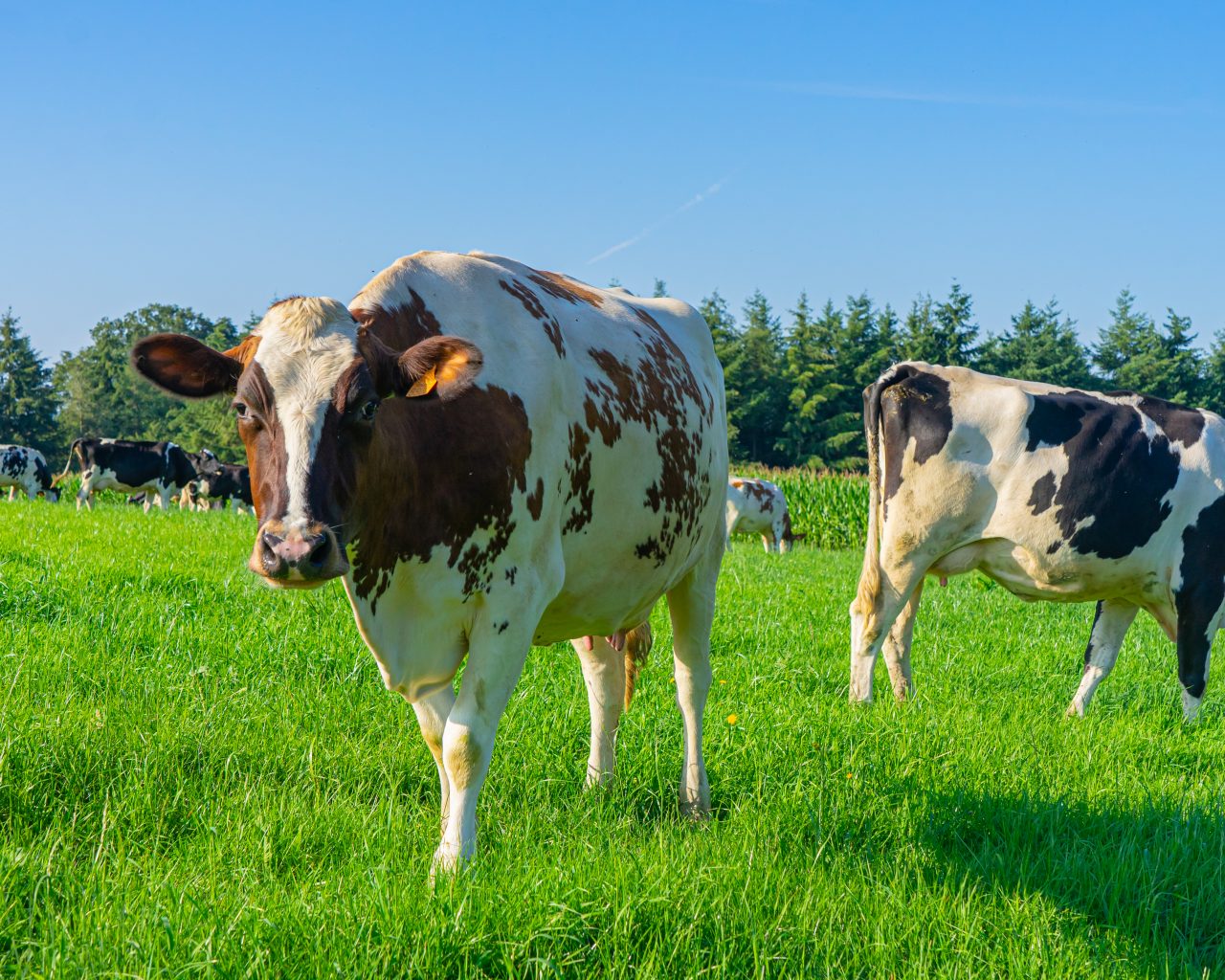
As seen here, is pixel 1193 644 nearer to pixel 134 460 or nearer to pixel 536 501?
pixel 536 501

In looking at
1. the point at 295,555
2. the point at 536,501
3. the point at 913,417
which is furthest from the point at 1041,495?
the point at 295,555

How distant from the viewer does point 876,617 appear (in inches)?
281

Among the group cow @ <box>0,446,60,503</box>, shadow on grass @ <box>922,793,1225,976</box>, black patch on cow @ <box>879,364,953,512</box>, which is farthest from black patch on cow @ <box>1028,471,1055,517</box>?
cow @ <box>0,446,60,503</box>

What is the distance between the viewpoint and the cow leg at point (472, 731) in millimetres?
3217

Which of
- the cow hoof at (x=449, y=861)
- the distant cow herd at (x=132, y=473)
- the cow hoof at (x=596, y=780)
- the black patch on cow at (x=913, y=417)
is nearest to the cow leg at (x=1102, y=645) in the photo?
the black patch on cow at (x=913, y=417)

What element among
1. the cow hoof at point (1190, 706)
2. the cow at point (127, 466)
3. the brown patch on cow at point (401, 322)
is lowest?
the cow at point (127, 466)

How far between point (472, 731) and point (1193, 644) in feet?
20.0

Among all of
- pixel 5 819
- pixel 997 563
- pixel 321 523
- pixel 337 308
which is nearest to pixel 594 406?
pixel 337 308

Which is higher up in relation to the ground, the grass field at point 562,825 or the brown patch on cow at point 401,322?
the brown patch on cow at point 401,322

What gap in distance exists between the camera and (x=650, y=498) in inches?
165

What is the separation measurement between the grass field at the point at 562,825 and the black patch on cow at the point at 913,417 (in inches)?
66.0

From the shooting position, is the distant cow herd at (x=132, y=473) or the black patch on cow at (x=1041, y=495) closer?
the black patch on cow at (x=1041, y=495)

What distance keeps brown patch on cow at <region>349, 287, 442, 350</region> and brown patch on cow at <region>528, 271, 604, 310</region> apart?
2.57ft

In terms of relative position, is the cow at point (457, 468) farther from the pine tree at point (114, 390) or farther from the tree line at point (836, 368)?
the pine tree at point (114, 390)
